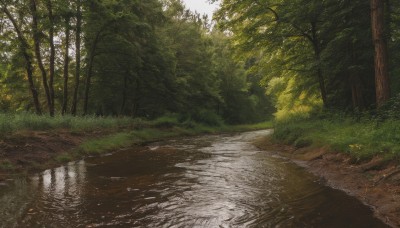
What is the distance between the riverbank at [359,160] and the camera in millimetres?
6438

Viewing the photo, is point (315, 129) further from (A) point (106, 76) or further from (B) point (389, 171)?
(A) point (106, 76)

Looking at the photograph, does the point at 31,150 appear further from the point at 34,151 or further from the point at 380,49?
the point at 380,49

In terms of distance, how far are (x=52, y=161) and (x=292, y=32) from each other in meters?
13.0

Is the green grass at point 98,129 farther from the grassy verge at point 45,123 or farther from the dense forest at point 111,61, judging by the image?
the dense forest at point 111,61

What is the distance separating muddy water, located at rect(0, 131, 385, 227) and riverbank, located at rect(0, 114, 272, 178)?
1.31 meters

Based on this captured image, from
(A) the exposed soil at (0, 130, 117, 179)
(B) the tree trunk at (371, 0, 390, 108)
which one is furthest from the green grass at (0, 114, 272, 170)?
(B) the tree trunk at (371, 0, 390, 108)

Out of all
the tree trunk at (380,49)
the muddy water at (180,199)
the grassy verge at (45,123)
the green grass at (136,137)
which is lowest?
the muddy water at (180,199)

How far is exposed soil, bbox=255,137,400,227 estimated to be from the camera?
19.5ft

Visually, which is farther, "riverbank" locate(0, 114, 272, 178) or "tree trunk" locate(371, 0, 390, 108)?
"riverbank" locate(0, 114, 272, 178)

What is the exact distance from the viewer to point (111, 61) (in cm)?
2827

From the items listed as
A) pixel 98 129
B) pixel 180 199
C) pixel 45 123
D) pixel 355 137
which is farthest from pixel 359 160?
pixel 98 129

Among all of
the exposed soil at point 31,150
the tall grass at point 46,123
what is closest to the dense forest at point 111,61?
the tall grass at point 46,123

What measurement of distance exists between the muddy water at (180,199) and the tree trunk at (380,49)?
429 cm

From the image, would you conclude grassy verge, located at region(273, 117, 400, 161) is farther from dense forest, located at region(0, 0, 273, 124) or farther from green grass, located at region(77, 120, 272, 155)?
green grass, located at region(77, 120, 272, 155)
